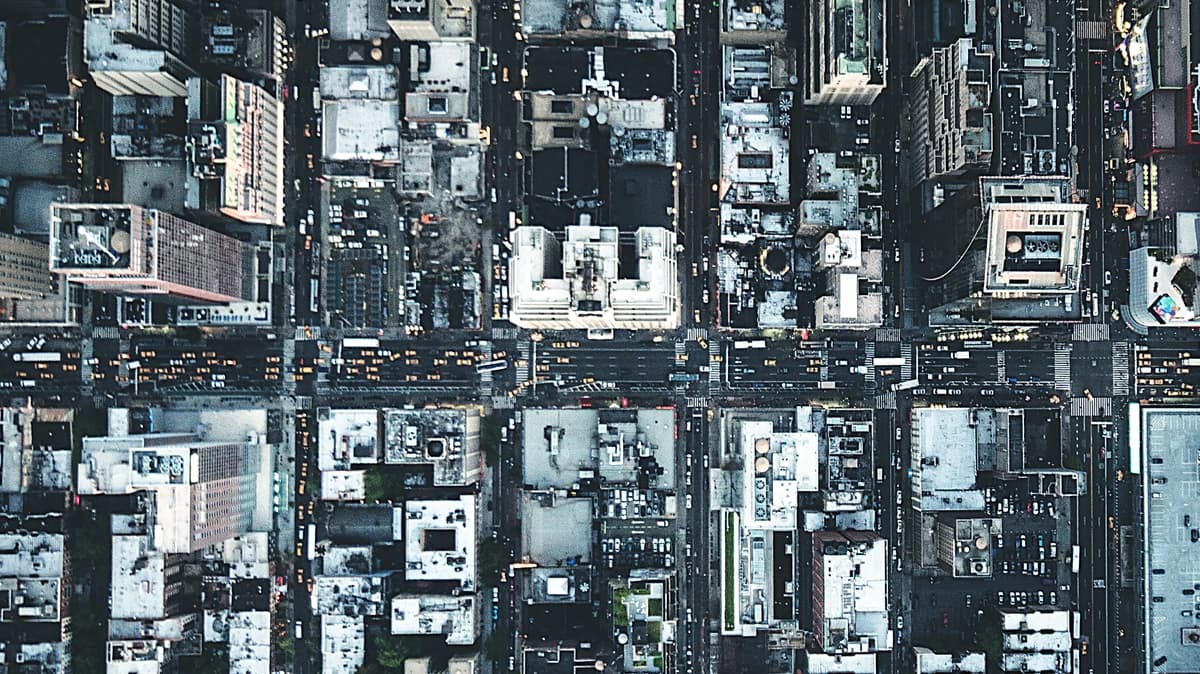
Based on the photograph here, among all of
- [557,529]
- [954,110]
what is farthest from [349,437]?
[954,110]

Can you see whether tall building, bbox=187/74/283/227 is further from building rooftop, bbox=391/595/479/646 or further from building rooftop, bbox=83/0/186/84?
building rooftop, bbox=391/595/479/646

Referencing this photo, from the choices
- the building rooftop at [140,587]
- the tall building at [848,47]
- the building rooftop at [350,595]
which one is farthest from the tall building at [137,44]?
the tall building at [848,47]

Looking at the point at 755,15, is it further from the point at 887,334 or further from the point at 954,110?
the point at 887,334

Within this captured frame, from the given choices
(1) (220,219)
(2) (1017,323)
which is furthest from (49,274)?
(2) (1017,323)

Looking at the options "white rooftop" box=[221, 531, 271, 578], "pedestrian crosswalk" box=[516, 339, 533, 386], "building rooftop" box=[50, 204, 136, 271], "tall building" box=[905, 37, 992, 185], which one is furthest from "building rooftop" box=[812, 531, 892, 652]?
"building rooftop" box=[50, 204, 136, 271]

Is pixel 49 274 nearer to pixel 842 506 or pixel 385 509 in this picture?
pixel 385 509

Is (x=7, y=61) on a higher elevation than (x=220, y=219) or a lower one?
higher
